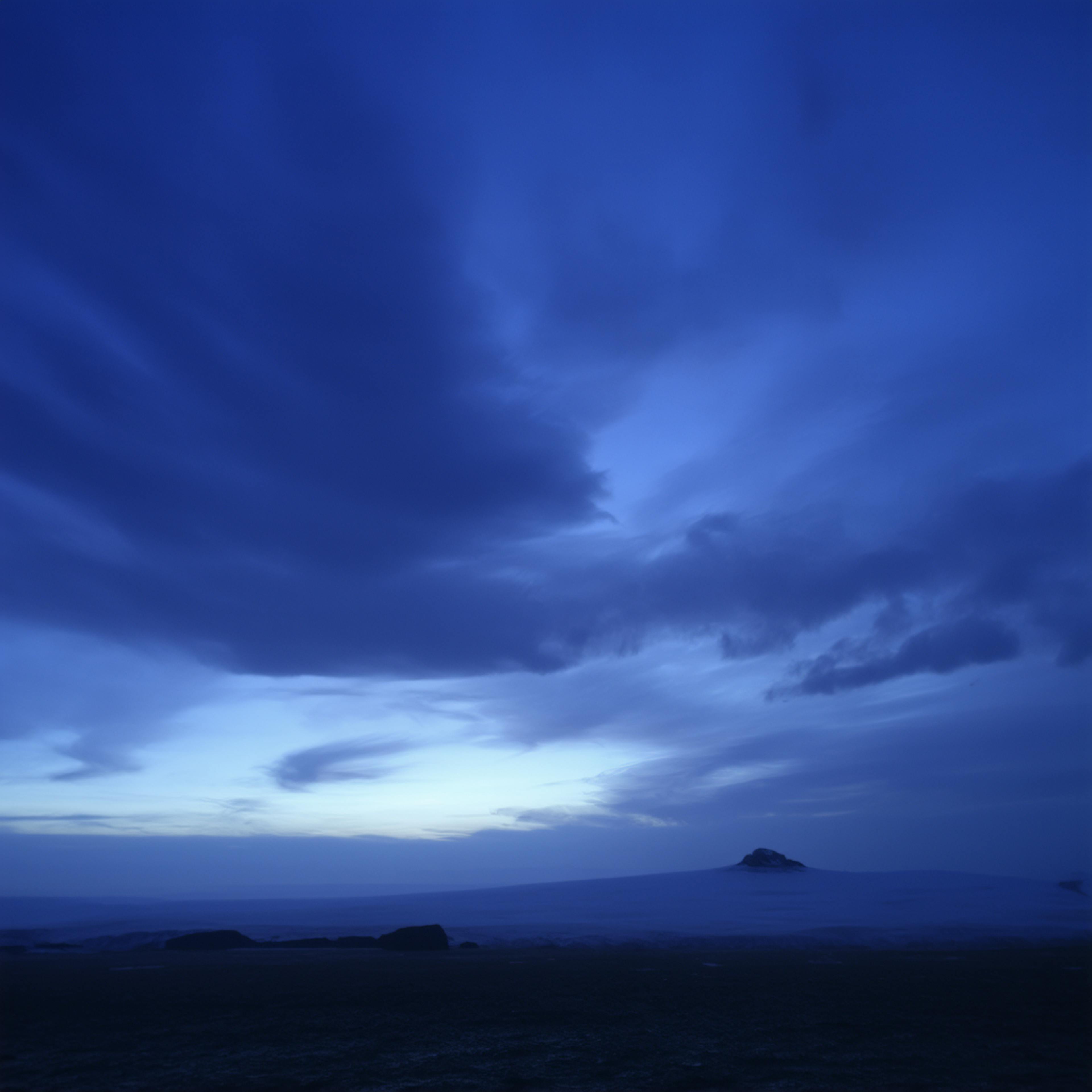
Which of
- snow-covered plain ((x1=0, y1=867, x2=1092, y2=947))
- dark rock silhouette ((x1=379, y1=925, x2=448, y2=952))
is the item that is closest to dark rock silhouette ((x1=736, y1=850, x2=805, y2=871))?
snow-covered plain ((x1=0, y1=867, x2=1092, y2=947))

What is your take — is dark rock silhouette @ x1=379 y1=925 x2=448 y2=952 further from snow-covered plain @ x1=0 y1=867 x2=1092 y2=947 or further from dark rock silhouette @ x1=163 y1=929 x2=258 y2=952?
dark rock silhouette @ x1=163 y1=929 x2=258 y2=952

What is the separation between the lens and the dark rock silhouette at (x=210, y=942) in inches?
1853

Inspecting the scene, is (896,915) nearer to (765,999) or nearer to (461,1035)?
(765,999)

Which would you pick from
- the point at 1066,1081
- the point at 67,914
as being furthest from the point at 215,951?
the point at 67,914

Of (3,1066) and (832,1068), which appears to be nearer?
(832,1068)

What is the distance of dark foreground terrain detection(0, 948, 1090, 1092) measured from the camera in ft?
41.9

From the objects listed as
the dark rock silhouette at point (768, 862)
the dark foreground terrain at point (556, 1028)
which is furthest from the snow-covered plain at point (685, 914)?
the dark foreground terrain at point (556, 1028)

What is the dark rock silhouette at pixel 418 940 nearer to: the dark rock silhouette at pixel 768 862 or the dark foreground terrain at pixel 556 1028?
the dark foreground terrain at pixel 556 1028

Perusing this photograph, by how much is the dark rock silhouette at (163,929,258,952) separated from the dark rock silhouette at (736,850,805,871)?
8482 cm

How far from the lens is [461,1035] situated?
54.2ft

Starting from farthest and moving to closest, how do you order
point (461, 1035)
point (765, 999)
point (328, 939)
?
1. point (328, 939)
2. point (765, 999)
3. point (461, 1035)

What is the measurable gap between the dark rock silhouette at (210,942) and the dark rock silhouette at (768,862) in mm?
84815

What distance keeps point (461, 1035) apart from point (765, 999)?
10.1m

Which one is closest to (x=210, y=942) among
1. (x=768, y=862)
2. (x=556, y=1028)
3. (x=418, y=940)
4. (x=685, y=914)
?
(x=418, y=940)
